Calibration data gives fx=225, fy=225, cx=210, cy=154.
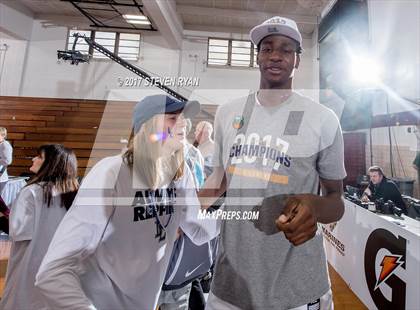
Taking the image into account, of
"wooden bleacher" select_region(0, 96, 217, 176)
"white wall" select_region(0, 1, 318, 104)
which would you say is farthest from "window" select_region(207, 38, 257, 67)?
"wooden bleacher" select_region(0, 96, 217, 176)

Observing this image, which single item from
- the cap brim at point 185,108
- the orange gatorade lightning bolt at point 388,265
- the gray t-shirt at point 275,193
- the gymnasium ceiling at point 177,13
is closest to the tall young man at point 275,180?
the gray t-shirt at point 275,193

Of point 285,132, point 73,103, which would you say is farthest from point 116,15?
point 285,132

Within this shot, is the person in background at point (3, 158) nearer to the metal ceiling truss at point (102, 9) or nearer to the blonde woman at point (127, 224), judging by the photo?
the blonde woman at point (127, 224)

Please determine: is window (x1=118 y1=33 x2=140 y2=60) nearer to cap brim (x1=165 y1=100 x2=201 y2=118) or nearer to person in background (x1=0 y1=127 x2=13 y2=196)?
person in background (x1=0 y1=127 x2=13 y2=196)

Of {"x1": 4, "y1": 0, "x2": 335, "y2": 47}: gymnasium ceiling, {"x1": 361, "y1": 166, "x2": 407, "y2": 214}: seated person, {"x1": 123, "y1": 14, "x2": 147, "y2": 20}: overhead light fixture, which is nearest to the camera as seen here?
{"x1": 361, "y1": 166, "x2": 407, "y2": 214}: seated person

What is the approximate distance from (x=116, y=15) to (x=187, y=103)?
15.9ft

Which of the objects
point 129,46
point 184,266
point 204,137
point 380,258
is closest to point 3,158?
point 204,137

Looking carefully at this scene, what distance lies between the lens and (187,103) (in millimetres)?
792

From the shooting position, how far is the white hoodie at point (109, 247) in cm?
49

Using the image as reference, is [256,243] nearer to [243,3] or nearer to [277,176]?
[277,176]

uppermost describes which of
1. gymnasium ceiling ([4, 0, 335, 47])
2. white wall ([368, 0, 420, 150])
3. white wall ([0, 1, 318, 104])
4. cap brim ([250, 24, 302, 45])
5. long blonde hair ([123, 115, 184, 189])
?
gymnasium ceiling ([4, 0, 335, 47])

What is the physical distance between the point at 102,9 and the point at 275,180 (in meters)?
5.14

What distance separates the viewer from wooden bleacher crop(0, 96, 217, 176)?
128 inches

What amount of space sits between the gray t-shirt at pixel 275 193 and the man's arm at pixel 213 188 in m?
0.08
